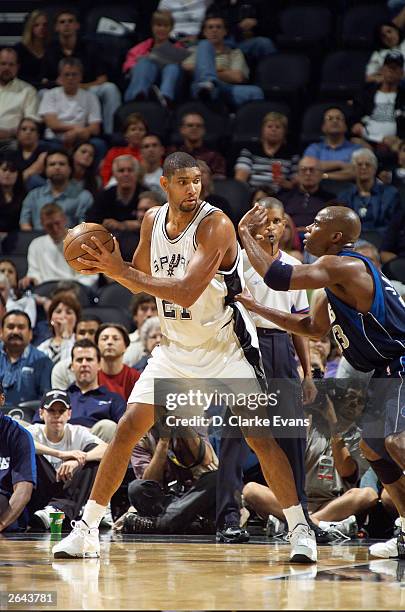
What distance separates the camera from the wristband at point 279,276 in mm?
4797

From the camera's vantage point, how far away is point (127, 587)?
3951 mm

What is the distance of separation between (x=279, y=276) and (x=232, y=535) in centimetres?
187

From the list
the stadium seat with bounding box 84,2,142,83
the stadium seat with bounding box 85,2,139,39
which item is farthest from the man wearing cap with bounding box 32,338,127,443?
the stadium seat with bounding box 85,2,139,39

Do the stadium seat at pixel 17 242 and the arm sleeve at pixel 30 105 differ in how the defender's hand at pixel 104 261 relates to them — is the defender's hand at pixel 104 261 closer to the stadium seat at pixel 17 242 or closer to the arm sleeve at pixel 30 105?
the stadium seat at pixel 17 242

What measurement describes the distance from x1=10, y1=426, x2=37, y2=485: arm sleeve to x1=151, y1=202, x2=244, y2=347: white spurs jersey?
5.92 ft

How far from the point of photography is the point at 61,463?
7.04 meters

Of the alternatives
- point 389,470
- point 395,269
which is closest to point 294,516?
point 389,470

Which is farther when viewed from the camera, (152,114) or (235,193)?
(152,114)

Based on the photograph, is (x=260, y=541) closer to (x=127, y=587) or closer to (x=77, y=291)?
(x=127, y=587)

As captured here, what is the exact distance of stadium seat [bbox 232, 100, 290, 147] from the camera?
1030 cm

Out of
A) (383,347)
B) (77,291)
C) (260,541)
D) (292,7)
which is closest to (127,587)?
(383,347)

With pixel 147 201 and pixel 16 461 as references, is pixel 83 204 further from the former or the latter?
pixel 16 461

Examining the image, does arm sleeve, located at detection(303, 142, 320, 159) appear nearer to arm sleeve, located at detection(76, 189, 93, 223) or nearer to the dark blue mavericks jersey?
arm sleeve, located at detection(76, 189, 93, 223)

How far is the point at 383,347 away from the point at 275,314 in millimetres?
598
